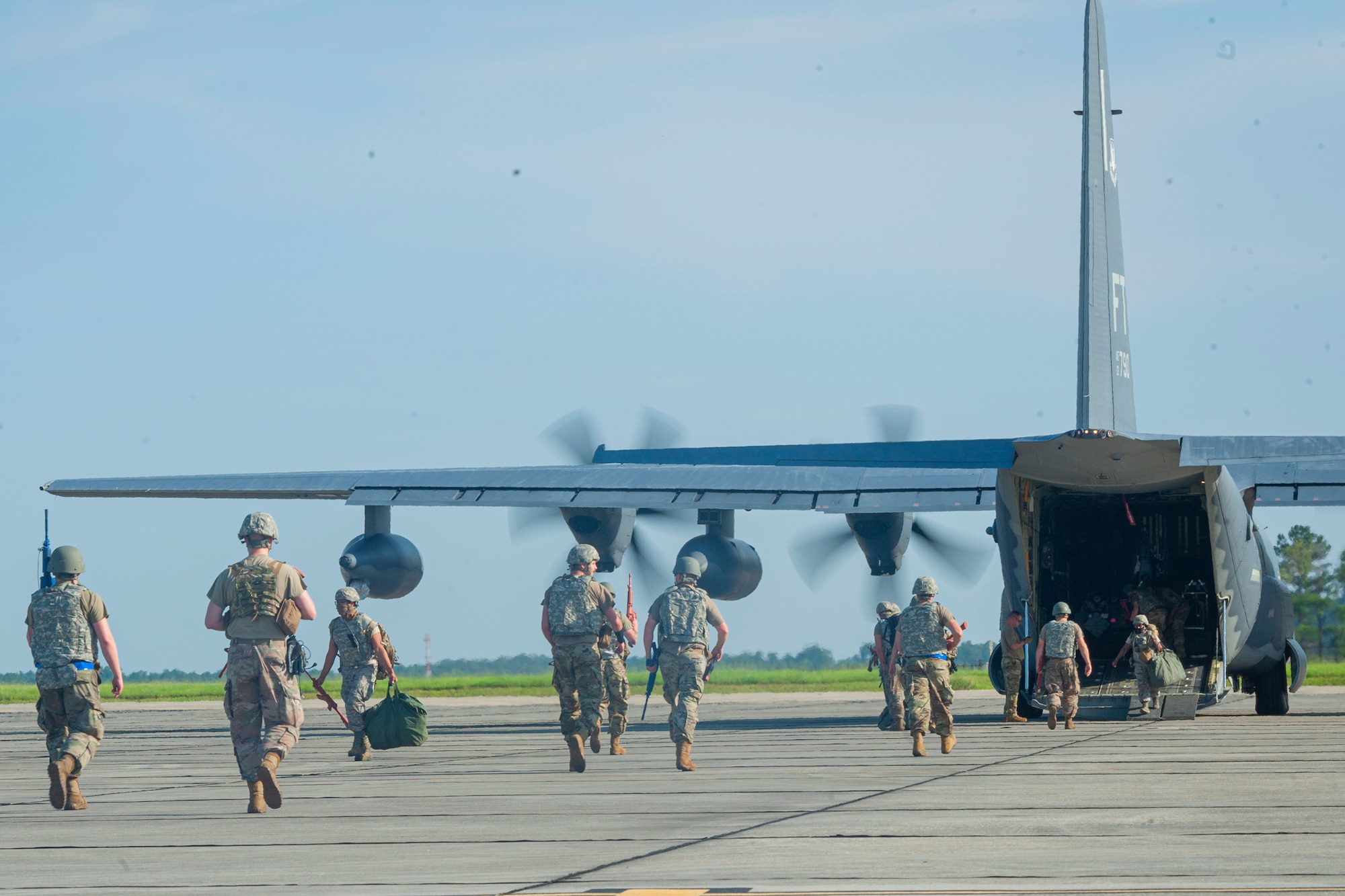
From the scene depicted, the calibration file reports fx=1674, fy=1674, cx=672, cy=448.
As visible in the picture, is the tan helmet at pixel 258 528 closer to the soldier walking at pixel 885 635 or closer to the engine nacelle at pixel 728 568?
the soldier walking at pixel 885 635

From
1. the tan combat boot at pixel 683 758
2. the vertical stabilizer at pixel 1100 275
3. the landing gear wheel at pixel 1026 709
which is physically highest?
the vertical stabilizer at pixel 1100 275

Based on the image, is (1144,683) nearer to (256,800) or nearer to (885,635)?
(885,635)

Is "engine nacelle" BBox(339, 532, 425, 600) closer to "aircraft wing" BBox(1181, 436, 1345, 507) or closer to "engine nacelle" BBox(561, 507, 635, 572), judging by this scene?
"engine nacelle" BBox(561, 507, 635, 572)

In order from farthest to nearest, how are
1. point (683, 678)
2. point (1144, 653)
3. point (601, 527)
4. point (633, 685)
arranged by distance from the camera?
point (633, 685) < point (601, 527) < point (1144, 653) < point (683, 678)

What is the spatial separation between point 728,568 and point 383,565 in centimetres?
585

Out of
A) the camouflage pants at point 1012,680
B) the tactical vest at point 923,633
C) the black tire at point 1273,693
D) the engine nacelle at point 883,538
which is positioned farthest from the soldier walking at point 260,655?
the black tire at point 1273,693

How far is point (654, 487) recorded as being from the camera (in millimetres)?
23656

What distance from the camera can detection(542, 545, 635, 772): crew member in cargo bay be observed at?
16.0 m

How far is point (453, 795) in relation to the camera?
43.3ft

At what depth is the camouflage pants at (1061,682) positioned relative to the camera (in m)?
21.2

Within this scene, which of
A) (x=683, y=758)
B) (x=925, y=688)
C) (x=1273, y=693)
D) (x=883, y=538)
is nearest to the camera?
(x=683, y=758)

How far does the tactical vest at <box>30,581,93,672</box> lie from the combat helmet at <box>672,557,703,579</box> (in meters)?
5.78

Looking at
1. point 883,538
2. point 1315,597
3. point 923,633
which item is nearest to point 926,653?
point 923,633

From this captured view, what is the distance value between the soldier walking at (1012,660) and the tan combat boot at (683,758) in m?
7.88
